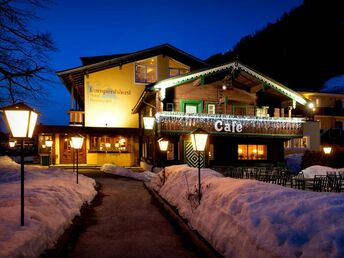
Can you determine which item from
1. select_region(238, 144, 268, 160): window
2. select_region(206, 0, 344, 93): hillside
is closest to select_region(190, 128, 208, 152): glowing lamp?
select_region(238, 144, 268, 160): window

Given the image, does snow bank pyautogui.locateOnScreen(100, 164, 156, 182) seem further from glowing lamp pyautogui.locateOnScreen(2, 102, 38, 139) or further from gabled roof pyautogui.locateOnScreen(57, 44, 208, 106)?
glowing lamp pyautogui.locateOnScreen(2, 102, 38, 139)

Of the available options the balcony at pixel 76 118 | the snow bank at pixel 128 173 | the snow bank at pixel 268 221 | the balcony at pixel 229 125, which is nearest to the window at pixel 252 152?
the balcony at pixel 229 125

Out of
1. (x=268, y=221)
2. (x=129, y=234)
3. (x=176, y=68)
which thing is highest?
(x=176, y=68)

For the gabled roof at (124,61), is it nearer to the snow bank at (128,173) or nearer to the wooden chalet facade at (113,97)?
the wooden chalet facade at (113,97)

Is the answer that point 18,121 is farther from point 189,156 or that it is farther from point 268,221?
point 189,156

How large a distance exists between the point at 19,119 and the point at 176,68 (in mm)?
25872

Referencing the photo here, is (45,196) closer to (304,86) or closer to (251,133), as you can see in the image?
(251,133)

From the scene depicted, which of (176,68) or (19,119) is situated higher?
(176,68)

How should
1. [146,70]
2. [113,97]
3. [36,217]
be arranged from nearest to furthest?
[36,217] < [113,97] < [146,70]

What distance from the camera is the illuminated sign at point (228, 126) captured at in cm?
2288

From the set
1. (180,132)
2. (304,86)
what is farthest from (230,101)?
(304,86)

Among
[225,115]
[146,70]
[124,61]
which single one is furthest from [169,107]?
[124,61]

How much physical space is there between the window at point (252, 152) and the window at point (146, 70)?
1120 centimetres

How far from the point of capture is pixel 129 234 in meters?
8.22
